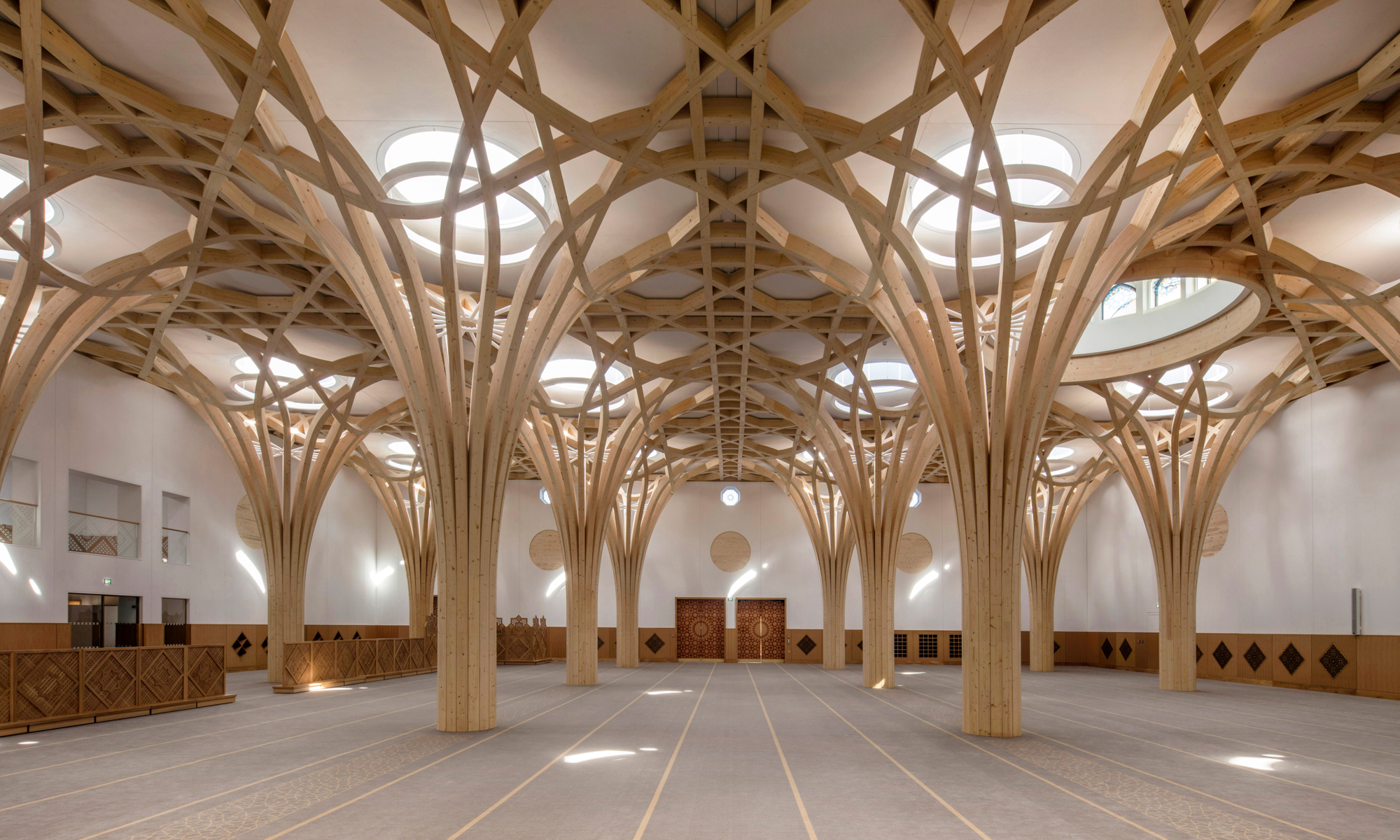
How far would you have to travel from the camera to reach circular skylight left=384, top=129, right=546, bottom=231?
15.6 metres

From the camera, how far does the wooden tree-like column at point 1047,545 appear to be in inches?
1778

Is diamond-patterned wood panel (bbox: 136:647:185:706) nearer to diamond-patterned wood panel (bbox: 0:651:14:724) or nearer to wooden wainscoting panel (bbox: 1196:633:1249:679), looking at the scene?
diamond-patterned wood panel (bbox: 0:651:14:724)

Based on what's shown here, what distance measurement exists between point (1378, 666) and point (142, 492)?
4448cm

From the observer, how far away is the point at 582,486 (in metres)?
33.9

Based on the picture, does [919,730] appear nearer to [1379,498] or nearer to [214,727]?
[214,727]

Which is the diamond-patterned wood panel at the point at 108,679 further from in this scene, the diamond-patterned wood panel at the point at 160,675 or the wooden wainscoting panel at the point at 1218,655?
the wooden wainscoting panel at the point at 1218,655

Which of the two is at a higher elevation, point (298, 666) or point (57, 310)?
point (57, 310)

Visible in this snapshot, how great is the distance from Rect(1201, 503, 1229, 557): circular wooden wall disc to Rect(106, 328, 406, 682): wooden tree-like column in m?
34.8

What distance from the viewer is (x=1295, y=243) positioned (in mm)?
20438

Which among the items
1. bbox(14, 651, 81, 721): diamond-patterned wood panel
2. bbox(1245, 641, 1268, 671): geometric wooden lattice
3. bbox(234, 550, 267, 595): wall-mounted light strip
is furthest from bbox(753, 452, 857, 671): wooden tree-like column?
bbox(14, 651, 81, 721): diamond-patterned wood panel

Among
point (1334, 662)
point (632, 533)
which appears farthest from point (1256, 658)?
point (632, 533)

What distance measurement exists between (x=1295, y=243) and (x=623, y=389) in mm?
18958

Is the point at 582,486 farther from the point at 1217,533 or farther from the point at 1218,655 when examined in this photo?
the point at 1218,655

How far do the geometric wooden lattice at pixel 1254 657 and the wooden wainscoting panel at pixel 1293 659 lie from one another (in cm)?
83
